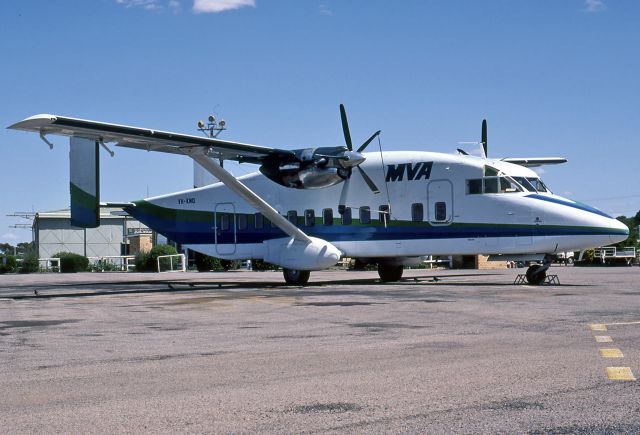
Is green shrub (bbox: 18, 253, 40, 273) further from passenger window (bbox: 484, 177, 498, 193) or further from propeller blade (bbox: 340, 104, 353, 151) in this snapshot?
passenger window (bbox: 484, 177, 498, 193)

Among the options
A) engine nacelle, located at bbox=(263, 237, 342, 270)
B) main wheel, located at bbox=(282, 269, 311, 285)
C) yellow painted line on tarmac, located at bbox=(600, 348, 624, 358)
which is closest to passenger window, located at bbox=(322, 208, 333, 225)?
engine nacelle, located at bbox=(263, 237, 342, 270)

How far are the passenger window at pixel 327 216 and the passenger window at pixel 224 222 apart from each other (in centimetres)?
406

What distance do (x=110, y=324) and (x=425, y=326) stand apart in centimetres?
540

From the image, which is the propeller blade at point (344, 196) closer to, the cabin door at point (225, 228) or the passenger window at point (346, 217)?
the passenger window at point (346, 217)

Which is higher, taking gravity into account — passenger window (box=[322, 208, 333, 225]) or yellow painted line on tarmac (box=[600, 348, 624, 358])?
passenger window (box=[322, 208, 333, 225])

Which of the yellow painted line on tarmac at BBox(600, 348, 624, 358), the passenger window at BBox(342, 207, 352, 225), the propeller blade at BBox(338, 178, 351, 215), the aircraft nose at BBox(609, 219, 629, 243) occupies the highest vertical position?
the propeller blade at BBox(338, 178, 351, 215)

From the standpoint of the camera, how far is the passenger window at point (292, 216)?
2916 cm

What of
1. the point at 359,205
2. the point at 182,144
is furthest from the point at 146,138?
the point at 359,205

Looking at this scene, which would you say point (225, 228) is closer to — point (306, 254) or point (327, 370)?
point (306, 254)

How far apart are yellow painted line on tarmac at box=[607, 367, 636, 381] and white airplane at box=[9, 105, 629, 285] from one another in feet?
54.9

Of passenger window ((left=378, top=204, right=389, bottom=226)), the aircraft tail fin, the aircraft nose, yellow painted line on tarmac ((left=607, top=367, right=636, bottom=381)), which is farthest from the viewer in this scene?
passenger window ((left=378, top=204, right=389, bottom=226))

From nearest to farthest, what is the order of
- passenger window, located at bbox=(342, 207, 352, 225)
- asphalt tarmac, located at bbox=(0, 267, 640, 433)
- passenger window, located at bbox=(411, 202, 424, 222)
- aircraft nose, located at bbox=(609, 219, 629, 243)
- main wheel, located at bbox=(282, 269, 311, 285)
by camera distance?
1. asphalt tarmac, located at bbox=(0, 267, 640, 433)
2. aircraft nose, located at bbox=(609, 219, 629, 243)
3. passenger window, located at bbox=(411, 202, 424, 222)
4. main wheel, located at bbox=(282, 269, 311, 285)
5. passenger window, located at bbox=(342, 207, 352, 225)

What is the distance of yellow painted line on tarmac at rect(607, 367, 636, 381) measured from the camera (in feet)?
24.7

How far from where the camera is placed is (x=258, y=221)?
29828 millimetres
